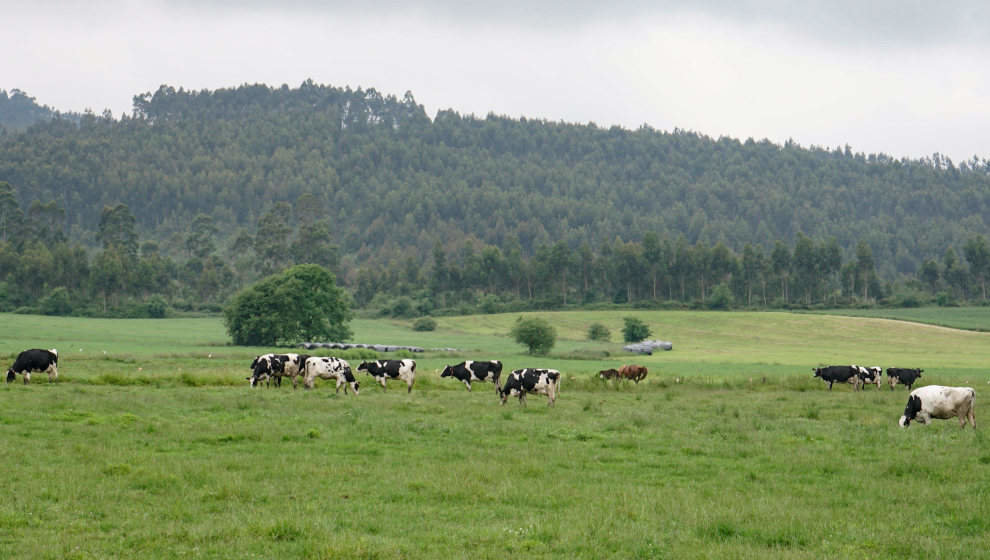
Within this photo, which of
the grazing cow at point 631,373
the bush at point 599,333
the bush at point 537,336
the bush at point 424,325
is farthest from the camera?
the bush at point 424,325

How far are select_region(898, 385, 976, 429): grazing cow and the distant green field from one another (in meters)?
104

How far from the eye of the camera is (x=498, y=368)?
39.8 meters

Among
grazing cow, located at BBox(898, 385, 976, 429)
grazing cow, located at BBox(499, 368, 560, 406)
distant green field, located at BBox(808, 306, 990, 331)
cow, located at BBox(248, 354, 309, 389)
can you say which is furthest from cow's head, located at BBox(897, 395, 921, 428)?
distant green field, located at BBox(808, 306, 990, 331)

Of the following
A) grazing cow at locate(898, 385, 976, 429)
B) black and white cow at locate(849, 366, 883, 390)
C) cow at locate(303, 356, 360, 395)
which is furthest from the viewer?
black and white cow at locate(849, 366, 883, 390)

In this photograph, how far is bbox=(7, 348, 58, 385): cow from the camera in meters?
36.8

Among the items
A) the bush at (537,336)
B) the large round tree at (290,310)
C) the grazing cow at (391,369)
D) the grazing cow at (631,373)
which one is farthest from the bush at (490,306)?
the grazing cow at (391,369)

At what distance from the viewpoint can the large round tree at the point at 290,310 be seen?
3514 inches

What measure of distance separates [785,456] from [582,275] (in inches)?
6278

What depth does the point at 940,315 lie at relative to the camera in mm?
134125

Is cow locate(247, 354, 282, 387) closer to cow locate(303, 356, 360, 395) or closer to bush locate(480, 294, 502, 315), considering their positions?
cow locate(303, 356, 360, 395)

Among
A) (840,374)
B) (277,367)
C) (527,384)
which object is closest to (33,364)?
(277,367)

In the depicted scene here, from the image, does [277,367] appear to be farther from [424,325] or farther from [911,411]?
[424,325]

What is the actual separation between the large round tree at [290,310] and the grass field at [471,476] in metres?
52.5

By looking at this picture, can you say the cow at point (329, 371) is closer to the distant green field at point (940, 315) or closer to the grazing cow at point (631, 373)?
the grazing cow at point (631, 373)
